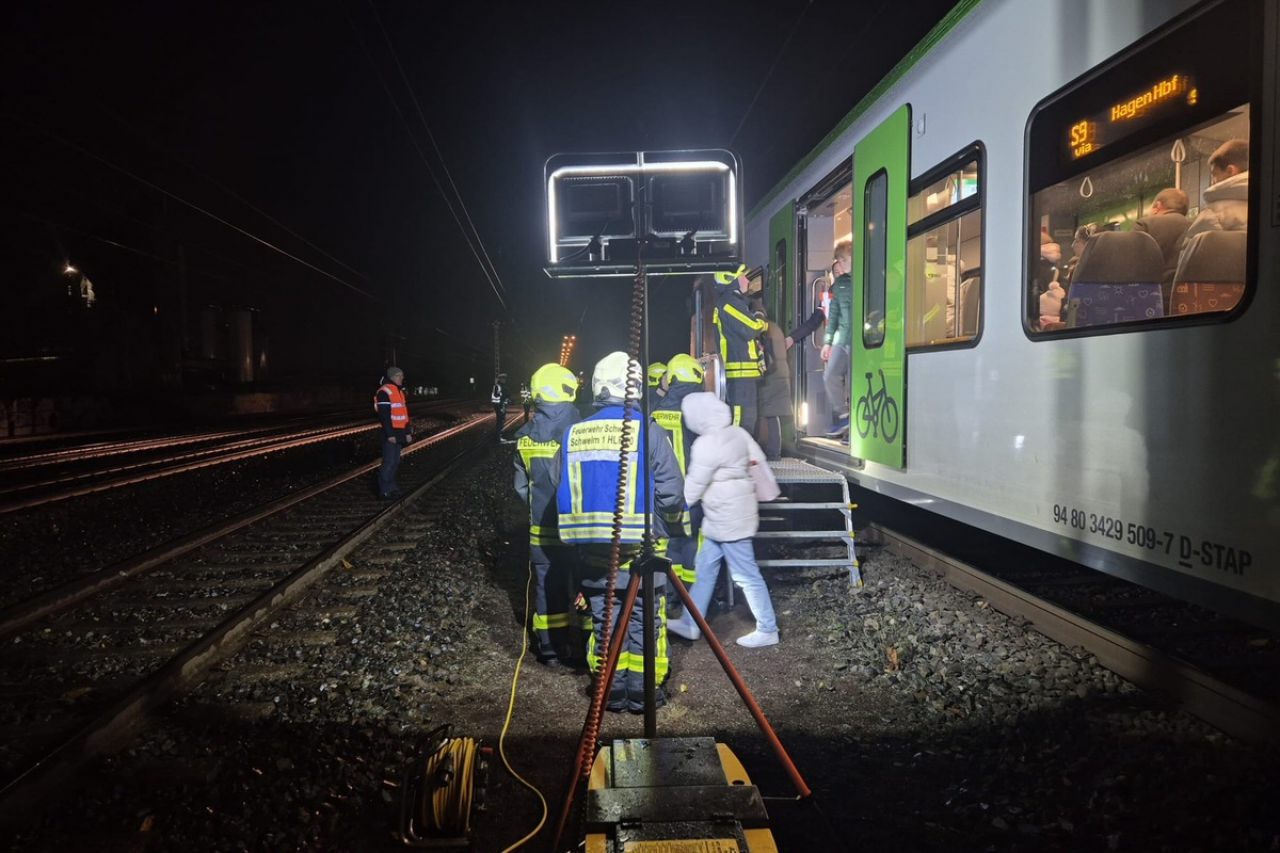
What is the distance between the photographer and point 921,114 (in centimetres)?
601

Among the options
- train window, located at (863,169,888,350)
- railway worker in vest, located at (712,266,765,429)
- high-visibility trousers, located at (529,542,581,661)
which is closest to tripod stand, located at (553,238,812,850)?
high-visibility trousers, located at (529,542,581,661)

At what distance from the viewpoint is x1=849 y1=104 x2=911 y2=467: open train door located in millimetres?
6379

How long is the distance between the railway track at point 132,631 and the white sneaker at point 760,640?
145 inches

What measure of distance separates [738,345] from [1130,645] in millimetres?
4644

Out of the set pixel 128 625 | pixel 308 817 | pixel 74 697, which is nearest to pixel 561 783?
pixel 308 817

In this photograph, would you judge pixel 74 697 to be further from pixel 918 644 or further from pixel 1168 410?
pixel 1168 410

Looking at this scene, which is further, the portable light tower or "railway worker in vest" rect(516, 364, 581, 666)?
"railway worker in vest" rect(516, 364, 581, 666)

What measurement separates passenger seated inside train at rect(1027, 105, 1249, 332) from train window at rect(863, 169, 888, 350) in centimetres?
201

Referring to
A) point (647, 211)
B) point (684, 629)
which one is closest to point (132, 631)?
point (684, 629)

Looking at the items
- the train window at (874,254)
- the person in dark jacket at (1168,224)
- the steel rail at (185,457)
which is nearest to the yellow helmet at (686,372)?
the train window at (874,254)

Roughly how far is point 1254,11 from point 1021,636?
3702mm

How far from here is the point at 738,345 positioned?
27.2ft

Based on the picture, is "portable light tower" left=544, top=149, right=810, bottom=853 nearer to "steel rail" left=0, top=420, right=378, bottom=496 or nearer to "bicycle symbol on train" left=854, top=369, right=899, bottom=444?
"bicycle symbol on train" left=854, top=369, right=899, bottom=444

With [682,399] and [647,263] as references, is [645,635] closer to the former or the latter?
[647,263]
